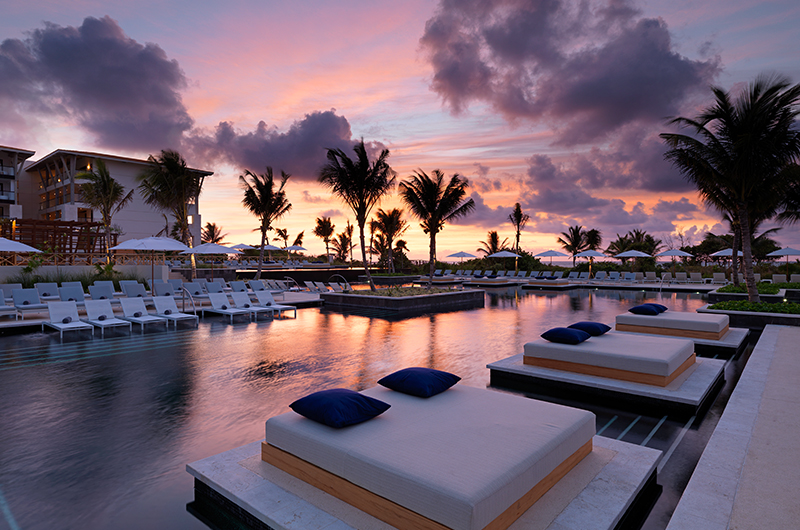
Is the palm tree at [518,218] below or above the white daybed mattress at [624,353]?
above

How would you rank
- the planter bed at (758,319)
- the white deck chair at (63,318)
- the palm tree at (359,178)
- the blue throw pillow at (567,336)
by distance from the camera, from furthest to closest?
the palm tree at (359,178) < the planter bed at (758,319) < the white deck chair at (63,318) < the blue throw pillow at (567,336)

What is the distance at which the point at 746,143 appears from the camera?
1021 cm

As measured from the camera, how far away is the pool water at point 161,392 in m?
3.05

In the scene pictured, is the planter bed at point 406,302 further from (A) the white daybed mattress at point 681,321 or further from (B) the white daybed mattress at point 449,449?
(B) the white daybed mattress at point 449,449

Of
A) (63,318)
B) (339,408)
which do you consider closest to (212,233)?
(63,318)

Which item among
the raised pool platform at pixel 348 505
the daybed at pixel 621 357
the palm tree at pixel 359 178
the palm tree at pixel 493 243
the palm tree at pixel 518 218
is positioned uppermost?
the palm tree at pixel 518 218

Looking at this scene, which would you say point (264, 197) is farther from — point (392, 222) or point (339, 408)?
point (339, 408)

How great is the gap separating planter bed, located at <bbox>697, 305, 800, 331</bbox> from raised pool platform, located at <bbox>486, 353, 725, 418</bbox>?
5173 mm

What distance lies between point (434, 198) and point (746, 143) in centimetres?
1044

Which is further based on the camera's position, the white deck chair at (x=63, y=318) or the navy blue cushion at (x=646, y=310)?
the white deck chair at (x=63, y=318)

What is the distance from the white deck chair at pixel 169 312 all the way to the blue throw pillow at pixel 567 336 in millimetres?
9219

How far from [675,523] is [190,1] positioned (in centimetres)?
1808

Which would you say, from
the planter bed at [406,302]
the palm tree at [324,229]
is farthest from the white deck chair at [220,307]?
the palm tree at [324,229]

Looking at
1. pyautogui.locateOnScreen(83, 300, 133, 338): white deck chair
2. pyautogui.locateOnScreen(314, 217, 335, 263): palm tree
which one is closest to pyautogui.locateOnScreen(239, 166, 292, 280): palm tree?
pyautogui.locateOnScreen(83, 300, 133, 338): white deck chair
